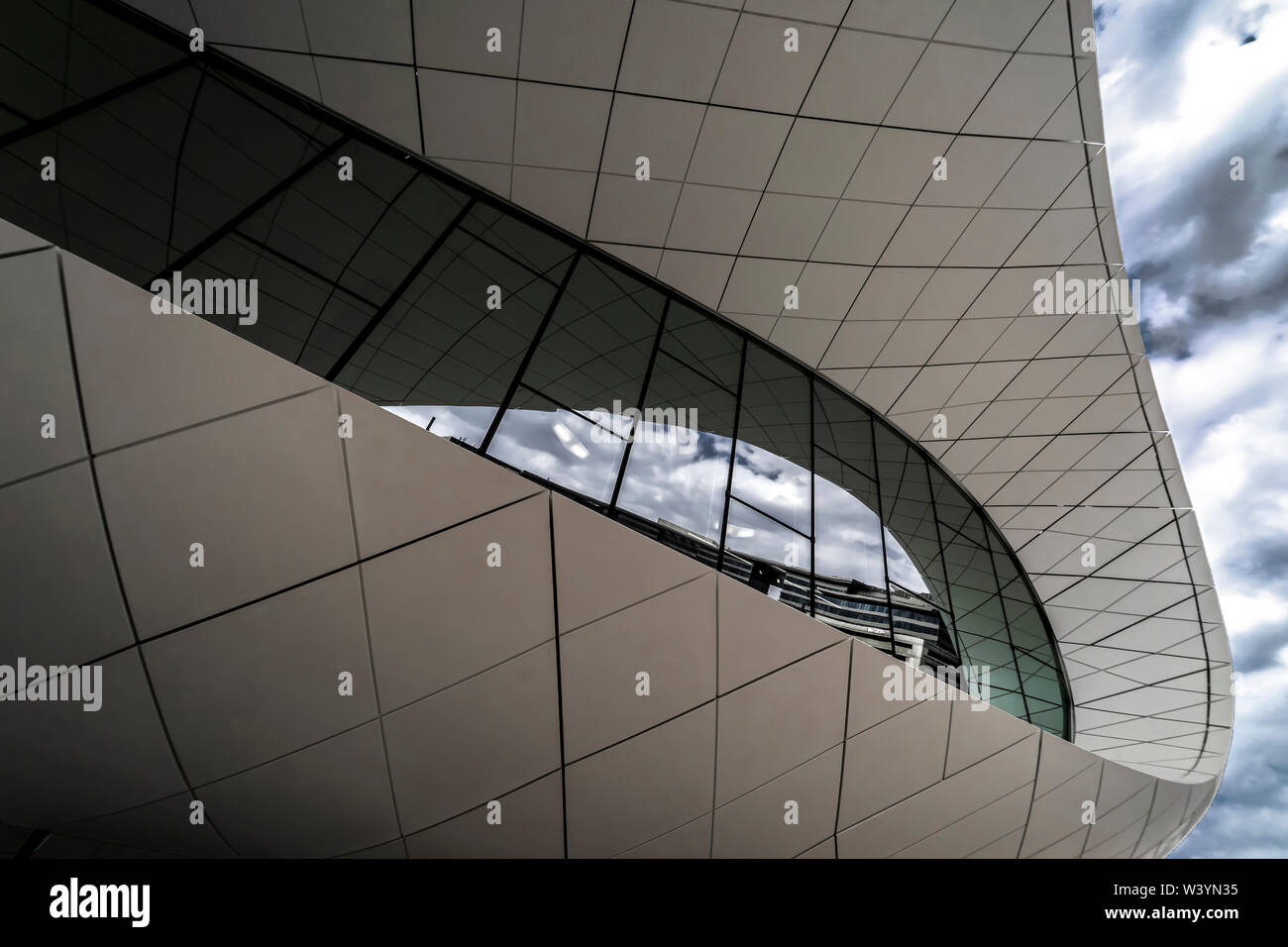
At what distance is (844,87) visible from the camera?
697 cm

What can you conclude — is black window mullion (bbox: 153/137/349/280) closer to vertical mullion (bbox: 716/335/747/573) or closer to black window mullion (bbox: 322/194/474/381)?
black window mullion (bbox: 322/194/474/381)

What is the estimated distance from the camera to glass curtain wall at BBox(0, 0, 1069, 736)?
4.80 m

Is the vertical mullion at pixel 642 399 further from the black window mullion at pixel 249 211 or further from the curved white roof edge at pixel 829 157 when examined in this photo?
the black window mullion at pixel 249 211

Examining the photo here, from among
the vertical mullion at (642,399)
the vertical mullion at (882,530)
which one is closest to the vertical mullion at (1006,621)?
the vertical mullion at (882,530)

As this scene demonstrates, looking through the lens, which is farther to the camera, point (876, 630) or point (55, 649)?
point (876, 630)

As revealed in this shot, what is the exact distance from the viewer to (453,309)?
6934 mm

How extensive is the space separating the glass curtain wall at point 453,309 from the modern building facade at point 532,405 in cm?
6

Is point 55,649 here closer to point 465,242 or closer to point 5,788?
point 5,788

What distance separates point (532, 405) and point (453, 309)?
6.25 feet

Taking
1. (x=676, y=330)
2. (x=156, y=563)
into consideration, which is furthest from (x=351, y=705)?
(x=676, y=330)

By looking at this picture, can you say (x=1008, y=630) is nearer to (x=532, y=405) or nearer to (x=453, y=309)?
(x=532, y=405)

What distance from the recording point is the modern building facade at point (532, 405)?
407 centimetres

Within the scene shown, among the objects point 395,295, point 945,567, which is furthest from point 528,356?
point 945,567
